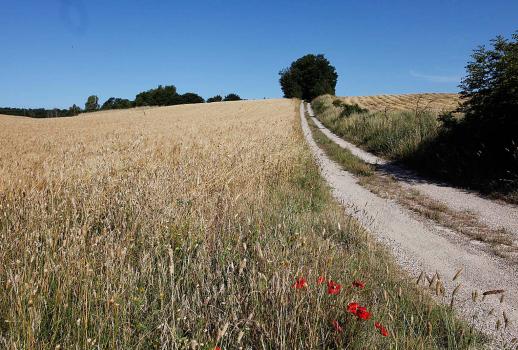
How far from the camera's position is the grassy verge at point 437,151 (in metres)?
8.50

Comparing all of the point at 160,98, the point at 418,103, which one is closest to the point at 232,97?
the point at 160,98

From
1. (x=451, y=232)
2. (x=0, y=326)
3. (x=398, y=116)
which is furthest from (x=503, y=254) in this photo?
(x=398, y=116)

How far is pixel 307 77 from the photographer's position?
98.9m

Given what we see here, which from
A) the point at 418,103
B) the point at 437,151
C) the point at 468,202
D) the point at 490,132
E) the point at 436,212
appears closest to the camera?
the point at 436,212

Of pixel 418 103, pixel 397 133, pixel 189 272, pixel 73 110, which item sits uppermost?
pixel 73 110

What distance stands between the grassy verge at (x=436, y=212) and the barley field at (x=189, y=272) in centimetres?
190

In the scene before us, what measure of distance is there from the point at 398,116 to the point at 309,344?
702 inches

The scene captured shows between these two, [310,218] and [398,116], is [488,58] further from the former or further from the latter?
[398,116]

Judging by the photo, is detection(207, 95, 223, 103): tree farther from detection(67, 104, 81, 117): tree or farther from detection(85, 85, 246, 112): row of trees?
detection(67, 104, 81, 117): tree

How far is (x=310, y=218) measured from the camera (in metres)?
5.25

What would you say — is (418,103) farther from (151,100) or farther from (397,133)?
(151,100)

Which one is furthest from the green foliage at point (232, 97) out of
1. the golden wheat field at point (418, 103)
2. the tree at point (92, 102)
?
the golden wheat field at point (418, 103)

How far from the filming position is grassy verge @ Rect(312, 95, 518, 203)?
8498 mm

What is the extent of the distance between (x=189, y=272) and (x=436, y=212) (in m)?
5.58
